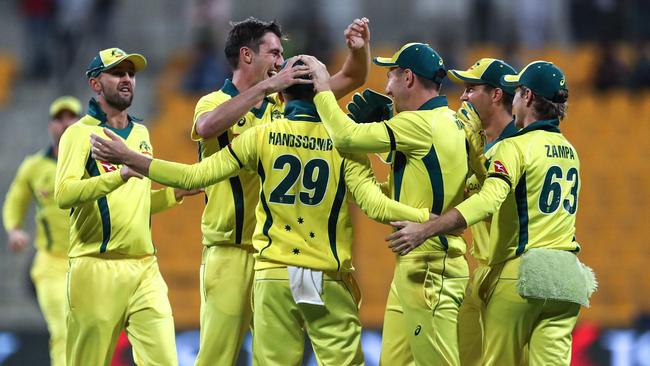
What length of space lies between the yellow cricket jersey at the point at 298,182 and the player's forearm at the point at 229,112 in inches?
8.0

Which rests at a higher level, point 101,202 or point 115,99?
point 115,99

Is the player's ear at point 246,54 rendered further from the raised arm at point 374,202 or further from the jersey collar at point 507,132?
the jersey collar at point 507,132

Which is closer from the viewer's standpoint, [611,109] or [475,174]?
[475,174]

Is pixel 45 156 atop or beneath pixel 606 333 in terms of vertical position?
atop

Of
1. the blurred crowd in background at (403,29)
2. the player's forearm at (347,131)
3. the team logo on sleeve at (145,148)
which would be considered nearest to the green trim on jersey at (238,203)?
the team logo on sleeve at (145,148)

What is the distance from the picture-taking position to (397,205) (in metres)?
5.62

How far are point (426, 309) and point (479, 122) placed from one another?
51.7 inches

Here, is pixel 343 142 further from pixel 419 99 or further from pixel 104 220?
pixel 104 220

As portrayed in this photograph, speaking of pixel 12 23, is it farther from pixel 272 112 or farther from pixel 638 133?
pixel 272 112

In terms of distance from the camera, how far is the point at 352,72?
6.24 metres

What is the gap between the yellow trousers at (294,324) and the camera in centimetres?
570

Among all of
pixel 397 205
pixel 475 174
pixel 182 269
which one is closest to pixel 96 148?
pixel 397 205

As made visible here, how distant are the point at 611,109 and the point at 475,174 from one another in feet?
29.2

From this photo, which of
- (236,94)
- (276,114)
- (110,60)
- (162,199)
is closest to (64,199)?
(162,199)
